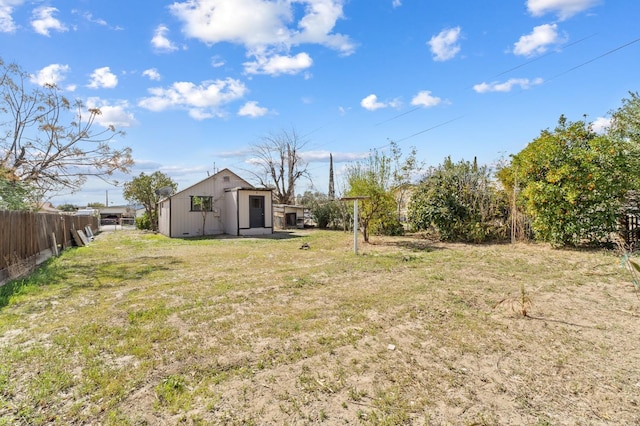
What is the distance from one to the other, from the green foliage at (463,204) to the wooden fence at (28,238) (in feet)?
38.7

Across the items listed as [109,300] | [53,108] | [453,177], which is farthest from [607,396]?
[53,108]

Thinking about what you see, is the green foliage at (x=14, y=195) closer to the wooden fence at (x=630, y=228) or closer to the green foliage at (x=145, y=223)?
the green foliage at (x=145, y=223)

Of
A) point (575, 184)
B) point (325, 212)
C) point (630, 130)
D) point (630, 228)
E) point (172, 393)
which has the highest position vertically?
point (630, 130)

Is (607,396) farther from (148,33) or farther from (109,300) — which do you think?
(148,33)

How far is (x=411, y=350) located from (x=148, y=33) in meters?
10.6

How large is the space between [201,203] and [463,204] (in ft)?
40.8

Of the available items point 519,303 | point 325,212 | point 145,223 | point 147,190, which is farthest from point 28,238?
point 145,223

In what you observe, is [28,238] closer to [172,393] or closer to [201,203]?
[172,393]

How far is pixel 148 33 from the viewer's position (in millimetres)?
9281

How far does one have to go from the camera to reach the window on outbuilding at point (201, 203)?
1683cm

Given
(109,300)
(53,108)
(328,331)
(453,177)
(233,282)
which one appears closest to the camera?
(328,331)

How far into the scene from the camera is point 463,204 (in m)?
11.8

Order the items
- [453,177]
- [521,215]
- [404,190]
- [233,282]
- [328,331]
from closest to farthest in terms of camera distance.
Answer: [328,331] < [233,282] < [521,215] < [453,177] < [404,190]

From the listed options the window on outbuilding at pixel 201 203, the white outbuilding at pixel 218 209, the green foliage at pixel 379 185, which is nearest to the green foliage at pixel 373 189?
the green foliage at pixel 379 185
